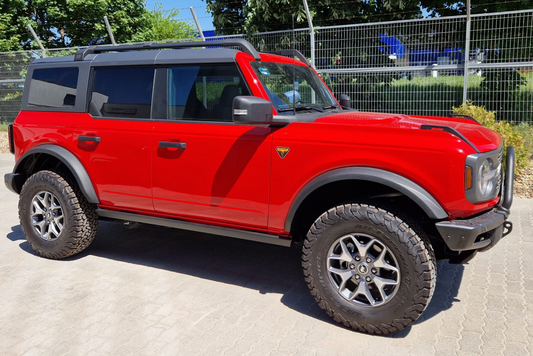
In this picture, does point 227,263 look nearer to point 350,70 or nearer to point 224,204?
point 224,204

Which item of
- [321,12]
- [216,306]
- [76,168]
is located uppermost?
[321,12]

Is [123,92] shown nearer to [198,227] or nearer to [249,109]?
[198,227]

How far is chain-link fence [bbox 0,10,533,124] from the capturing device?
8.52m

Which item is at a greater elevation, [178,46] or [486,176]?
[178,46]

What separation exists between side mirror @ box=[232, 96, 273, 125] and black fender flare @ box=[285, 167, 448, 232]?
616 millimetres

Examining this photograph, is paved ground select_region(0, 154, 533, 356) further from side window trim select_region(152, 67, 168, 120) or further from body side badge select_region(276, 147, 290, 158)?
side window trim select_region(152, 67, 168, 120)

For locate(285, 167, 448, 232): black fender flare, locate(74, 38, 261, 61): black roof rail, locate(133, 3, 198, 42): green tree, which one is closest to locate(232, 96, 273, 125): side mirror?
locate(285, 167, 448, 232): black fender flare

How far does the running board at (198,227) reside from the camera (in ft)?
12.7

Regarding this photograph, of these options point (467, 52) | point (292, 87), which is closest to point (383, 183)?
point (292, 87)

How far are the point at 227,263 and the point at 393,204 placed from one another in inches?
79.3

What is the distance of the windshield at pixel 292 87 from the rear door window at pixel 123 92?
107 cm

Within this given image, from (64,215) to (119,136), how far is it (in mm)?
1062

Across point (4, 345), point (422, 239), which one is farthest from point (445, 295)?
point (4, 345)

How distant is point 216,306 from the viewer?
154 inches
